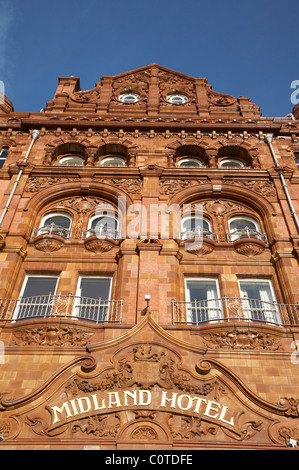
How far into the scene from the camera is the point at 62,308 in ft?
51.9

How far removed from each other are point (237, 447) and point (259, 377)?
2.38 m

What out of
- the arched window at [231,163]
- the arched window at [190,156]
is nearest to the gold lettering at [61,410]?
the arched window at [190,156]

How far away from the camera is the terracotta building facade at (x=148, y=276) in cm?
1223

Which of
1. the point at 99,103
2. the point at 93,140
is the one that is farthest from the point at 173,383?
the point at 99,103

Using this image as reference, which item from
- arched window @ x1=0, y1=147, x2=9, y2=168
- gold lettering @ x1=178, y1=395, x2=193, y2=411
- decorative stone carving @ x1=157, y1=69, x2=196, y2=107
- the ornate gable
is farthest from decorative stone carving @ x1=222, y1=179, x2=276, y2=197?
arched window @ x1=0, y1=147, x2=9, y2=168

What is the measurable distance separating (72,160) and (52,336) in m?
12.7

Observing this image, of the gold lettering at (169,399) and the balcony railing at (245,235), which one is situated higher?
the balcony railing at (245,235)

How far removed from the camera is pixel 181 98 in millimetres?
30297

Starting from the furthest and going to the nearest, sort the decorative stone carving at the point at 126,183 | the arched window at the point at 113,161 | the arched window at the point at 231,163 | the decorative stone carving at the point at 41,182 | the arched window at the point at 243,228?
the arched window at the point at 231,163 → the arched window at the point at 113,161 → the decorative stone carving at the point at 41,182 → the decorative stone carving at the point at 126,183 → the arched window at the point at 243,228

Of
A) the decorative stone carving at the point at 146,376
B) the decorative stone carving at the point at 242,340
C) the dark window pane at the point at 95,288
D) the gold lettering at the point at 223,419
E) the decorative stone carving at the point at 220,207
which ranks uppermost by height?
the decorative stone carving at the point at 220,207

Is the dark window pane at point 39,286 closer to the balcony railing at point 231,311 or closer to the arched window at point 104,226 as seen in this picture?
the arched window at point 104,226

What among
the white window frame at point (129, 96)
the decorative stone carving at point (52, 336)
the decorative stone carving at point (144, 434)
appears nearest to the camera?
the decorative stone carving at point (144, 434)

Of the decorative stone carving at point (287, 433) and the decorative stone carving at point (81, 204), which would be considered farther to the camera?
the decorative stone carving at point (81, 204)

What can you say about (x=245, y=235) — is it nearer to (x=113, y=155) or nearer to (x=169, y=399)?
(x=169, y=399)
